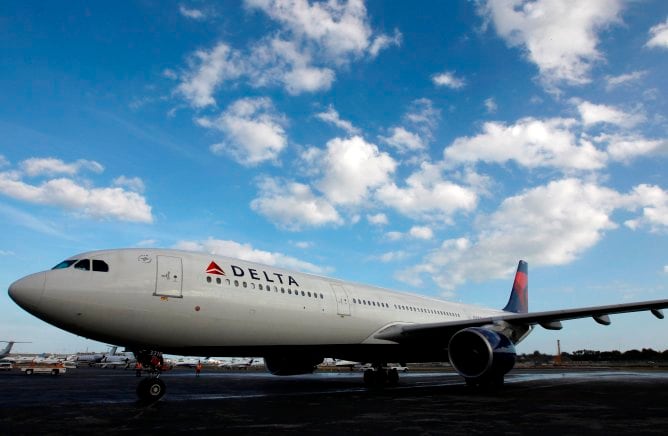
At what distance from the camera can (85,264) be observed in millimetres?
10156

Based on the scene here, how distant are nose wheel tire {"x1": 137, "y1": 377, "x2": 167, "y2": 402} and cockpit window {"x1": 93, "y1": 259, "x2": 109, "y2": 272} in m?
2.64

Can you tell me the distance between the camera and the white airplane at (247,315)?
976cm

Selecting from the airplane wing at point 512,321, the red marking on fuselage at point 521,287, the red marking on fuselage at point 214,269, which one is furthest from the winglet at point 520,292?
the red marking on fuselage at point 214,269

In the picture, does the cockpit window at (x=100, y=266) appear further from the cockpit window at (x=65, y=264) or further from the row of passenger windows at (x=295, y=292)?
the row of passenger windows at (x=295, y=292)

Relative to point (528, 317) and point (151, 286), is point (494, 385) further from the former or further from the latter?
point (151, 286)

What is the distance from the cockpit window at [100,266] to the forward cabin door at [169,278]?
1.07 m

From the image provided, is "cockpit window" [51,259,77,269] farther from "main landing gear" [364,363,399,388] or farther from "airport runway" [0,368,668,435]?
"main landing gear" [364,363,399,388]

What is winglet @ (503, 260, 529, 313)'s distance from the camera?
28906 millimetres

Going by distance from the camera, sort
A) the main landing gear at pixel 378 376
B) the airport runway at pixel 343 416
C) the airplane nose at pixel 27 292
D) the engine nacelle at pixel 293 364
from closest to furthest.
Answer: the airport runway at pixel 343 416, the airplane nose at pixel 27 292, the engine nacelle at pixel 293 364, the main landing gear at pixel 378 376

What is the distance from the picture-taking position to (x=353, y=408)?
9750 mm

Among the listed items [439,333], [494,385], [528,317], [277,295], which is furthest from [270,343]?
[528,317]

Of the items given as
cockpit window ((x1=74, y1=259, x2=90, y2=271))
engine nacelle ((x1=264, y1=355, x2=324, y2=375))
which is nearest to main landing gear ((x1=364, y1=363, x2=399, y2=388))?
engine nacelle ((x1=264, y1=355, x2=324, y2=375))

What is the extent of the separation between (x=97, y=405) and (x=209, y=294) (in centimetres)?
323

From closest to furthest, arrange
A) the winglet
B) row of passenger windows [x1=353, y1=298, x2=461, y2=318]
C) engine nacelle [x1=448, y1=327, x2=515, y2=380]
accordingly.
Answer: engine nacelle [x1=448, y1=327, x2=515, y2=380], row of passenger windows [x1=353, y1=298, x2=461, y2=318], the winglet
